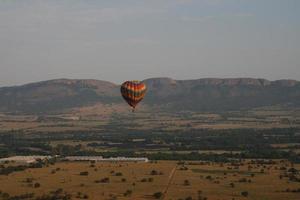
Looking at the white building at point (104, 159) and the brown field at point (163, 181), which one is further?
the white building at point (104, 159)

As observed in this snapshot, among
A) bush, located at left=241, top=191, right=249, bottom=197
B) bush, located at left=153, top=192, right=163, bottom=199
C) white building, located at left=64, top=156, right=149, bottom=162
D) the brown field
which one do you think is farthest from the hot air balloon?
white building, located at left=64, top=156, right=149, bottom=162

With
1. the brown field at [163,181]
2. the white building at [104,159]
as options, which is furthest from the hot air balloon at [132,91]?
the white building at [104,159]

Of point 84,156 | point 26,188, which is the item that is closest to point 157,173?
point 26,188

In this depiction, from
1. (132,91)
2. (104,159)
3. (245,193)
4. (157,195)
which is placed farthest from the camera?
(104,159)

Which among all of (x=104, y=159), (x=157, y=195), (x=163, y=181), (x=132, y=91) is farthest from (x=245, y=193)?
(x=104, y=159)

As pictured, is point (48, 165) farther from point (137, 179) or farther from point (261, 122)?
point (261, 122)

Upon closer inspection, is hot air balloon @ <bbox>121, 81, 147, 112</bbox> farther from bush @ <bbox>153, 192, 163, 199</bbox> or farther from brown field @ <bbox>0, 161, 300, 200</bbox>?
bush @ <bbox>153, 192, 163, 199</bbox>

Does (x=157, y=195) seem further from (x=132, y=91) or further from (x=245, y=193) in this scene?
(x=132, y=91)

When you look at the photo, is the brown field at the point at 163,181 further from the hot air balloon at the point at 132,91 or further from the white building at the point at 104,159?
the hot air balloon at the point at 132,91
